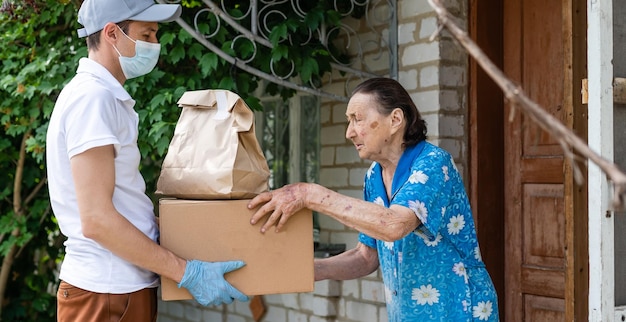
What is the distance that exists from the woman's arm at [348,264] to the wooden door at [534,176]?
1.25 m

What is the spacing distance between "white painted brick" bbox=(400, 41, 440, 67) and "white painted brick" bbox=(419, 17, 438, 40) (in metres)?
0.04

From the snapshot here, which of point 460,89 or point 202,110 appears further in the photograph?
point 460,89

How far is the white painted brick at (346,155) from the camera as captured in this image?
483 cm

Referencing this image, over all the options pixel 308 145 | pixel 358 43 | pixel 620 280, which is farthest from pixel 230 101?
pixel 308 145

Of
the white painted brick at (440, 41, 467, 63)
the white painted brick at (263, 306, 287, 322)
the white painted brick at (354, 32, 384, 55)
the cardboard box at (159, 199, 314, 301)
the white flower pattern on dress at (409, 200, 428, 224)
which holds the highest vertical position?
the white painted brick at (354, 32, 384, 55)

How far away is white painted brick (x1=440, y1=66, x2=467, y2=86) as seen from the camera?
165 inches

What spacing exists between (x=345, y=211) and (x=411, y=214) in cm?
19

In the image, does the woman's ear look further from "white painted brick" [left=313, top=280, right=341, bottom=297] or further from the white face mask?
"white painted brick" [left=313, top=280, right=341, bottom=297]

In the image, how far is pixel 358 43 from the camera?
4520mm

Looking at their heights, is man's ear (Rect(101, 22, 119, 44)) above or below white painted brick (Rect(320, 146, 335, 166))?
above

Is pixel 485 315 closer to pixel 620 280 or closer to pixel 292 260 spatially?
pixel 620 280

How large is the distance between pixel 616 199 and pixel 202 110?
→ 1.55 m

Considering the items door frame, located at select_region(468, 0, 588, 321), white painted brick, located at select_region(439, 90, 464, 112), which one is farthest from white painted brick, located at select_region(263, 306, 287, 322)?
white painted brick, located at select_region(439, 90, 464, 112)

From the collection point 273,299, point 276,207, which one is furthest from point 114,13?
point 273,299
